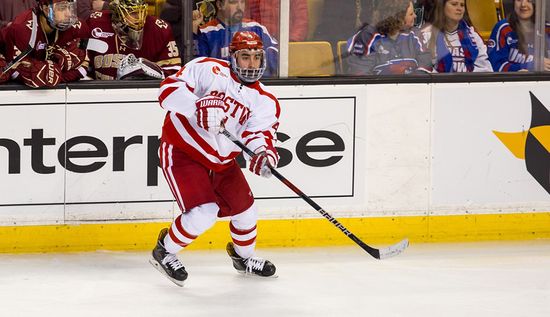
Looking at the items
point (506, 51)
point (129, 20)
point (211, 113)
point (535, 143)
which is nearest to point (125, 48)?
point (129, 20)

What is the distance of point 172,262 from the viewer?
5.21m

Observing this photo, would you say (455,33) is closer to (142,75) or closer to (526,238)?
(526,238)

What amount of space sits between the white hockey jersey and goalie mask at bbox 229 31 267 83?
0.19ft

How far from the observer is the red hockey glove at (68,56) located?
218 inches

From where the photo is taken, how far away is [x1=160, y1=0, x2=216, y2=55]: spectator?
5879 mm

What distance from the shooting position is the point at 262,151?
201 inches

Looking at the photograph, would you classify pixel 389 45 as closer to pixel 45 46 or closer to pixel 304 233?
pixel 304 233

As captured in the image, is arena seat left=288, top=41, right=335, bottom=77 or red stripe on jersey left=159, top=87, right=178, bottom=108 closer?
red stripe on jersey left=159, top=87, right=178, bottom=108

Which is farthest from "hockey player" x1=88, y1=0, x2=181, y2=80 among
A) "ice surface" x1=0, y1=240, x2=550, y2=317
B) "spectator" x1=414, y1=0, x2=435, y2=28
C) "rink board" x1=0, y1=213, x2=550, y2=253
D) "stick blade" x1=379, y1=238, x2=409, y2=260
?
"stick blade" x1=379, y1=238, x2=409, y2=260

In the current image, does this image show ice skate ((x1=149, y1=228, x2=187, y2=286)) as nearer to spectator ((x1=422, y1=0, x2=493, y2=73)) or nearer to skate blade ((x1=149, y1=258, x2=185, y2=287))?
skate blade ((x1=149, y1=258, x2=185, y2=287))

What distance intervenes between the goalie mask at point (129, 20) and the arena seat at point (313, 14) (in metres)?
0.71

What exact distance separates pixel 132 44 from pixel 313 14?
2.59ft

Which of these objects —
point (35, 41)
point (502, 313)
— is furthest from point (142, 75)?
point (502, 313)

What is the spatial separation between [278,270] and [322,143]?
2.13 feet
